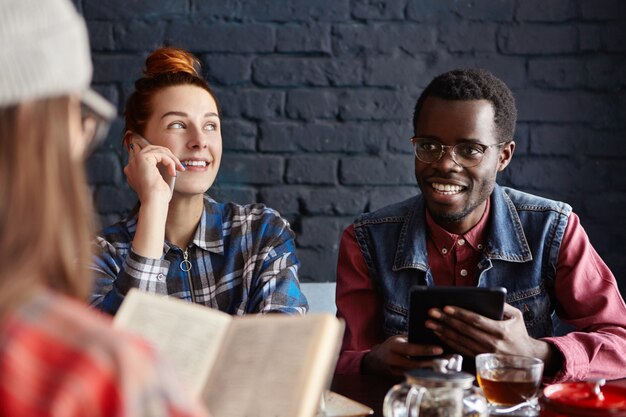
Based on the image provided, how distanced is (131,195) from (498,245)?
42.6 inches

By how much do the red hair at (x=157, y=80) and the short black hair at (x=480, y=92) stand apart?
58 cm

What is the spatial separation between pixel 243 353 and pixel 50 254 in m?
0.40

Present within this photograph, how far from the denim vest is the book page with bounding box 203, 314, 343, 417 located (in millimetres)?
990

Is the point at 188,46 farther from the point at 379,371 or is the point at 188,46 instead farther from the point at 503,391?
the point at 503,391

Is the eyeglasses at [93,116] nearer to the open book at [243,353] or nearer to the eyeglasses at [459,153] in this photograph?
the open book at [243,353]

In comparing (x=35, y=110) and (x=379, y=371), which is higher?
(x=35, y=110)

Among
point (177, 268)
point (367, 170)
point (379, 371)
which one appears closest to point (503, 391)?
point (379, 371)

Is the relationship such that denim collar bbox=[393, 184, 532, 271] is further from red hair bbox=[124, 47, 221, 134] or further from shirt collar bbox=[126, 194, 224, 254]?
red hair bbox=[124, 47, 221, 134]

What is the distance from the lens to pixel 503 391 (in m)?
1.35

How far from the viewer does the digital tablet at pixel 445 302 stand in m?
1.55

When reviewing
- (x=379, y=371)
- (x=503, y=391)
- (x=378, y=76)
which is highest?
(x=378, y=76)

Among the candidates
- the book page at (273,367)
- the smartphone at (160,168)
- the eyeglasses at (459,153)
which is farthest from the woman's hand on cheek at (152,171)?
the book page at (273,367)

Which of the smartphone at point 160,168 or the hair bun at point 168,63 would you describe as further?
the hair bun at point 168,63

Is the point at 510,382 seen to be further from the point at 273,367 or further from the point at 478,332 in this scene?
the point at 273,367
